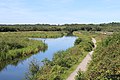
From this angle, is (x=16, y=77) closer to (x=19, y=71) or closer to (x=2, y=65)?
(x=19, y=71)

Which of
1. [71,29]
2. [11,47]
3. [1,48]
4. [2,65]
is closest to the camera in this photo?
[2,65]

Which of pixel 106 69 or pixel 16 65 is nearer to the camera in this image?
pixel 106 69

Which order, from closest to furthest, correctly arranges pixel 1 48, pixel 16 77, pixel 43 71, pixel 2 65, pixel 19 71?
pixel 43 71 → pixel 16 77 → pixel 19 71 → pixel 2 65 → pixel 1 48

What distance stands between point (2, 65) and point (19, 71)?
520cm

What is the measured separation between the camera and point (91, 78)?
55.4ft

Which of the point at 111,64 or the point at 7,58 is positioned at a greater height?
the point at 111,64

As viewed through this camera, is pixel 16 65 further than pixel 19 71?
Yes

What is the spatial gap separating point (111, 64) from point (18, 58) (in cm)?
3096

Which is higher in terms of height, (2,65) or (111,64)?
(111,64)

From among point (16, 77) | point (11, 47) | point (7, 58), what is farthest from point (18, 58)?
point (16, 77)

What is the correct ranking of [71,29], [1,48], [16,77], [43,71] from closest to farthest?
[43,71]
[16,77]
[1,48]
[71,29]

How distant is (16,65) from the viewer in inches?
1622

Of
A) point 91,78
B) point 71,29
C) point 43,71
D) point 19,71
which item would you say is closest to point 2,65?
point 19,71

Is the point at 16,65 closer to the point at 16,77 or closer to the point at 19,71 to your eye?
the point at 19,71
